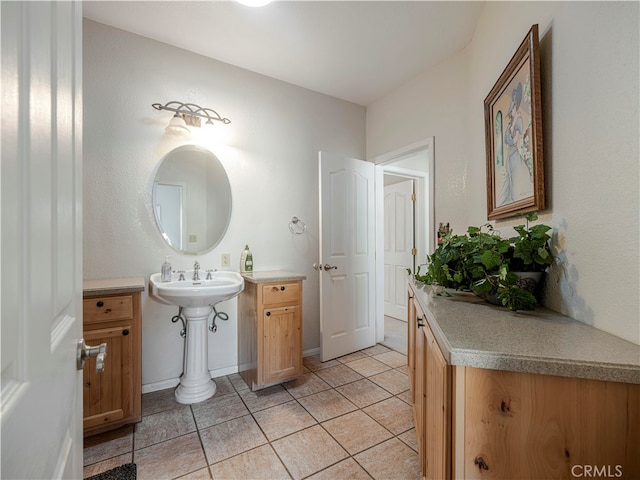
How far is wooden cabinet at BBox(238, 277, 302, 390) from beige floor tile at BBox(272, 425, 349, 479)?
569 mm

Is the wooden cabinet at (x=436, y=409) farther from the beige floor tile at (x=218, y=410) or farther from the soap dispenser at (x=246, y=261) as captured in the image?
the soap dispenser at (x=246, y=261)

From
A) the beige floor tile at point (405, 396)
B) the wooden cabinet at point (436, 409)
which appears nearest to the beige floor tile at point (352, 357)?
the beige floor tile at point (405, 396)

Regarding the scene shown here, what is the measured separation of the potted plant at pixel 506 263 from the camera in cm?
112

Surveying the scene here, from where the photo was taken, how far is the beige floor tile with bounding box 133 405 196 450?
167 centimetres

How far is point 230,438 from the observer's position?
1.68 m

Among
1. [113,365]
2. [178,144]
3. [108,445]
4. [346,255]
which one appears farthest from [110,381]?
[346,255]

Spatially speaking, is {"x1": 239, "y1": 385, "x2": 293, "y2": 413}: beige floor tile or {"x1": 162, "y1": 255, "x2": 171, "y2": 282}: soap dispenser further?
{"x1": 162, "y1": 255, "x2": 171, "y2": 282}: soap dispenser

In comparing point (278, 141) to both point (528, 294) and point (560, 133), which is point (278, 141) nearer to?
point (560, 133)

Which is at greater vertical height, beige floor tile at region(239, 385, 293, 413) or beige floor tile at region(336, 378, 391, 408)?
beige floor tile at region(336, 378, 391, 408)

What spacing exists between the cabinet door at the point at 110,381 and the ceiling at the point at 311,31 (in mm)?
2112

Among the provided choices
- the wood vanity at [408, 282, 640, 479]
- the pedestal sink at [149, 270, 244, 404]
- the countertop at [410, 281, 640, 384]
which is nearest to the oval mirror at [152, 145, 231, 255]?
the pedestal sink at [149, 270, 244, 404]

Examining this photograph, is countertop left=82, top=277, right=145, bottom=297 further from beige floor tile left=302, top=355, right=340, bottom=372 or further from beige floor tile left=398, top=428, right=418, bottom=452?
beige floor tile left=398, top=428, right=418, bottom=452

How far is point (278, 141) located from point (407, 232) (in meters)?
2.37

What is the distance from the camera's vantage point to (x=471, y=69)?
7.30ft
